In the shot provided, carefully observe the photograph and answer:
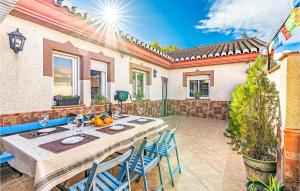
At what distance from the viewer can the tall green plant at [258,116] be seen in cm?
229

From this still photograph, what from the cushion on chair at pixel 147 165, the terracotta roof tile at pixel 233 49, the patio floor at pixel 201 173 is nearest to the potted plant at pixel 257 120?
the patio floor at pixel 201 173

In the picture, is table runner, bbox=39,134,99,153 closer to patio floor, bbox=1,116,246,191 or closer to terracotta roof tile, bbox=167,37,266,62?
patio floor, bbox=1,116,246,191

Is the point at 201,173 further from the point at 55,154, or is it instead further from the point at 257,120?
the point at 55,154

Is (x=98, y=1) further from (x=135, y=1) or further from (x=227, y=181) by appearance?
(x=227, y=181)

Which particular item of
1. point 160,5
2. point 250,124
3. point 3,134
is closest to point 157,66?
point 160,5

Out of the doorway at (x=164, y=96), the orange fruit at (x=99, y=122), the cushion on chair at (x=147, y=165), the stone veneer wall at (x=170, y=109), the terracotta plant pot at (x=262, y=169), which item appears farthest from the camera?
the doorway at (x=164, y=96)

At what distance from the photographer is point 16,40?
8.71 feet

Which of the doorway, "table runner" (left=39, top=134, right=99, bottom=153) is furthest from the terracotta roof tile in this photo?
"table runner" (left=39, top=134, right=99, bottom=153)

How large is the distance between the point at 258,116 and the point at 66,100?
4055mm

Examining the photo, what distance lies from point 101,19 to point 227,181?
194 inches

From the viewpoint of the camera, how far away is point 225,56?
7223mm

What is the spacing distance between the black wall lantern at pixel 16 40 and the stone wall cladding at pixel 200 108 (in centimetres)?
742

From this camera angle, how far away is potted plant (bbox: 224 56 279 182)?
227 centimetres

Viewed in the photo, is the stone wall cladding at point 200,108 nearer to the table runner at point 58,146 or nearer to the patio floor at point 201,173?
the patio floor at point 201,173
